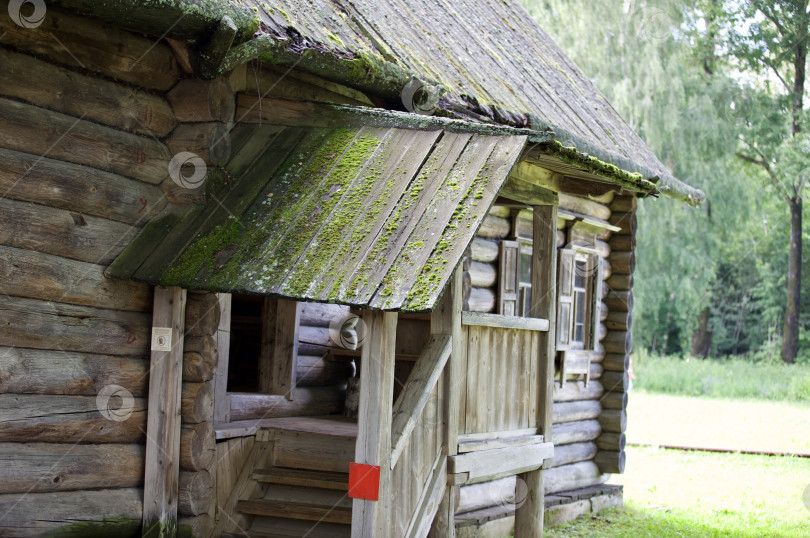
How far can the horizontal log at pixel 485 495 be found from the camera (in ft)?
27.9

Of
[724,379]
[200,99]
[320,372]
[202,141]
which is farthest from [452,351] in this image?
[724,379]

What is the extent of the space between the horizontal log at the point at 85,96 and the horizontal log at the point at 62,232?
633mm

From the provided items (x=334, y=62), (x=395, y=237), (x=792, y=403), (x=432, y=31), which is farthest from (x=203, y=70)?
(x=792, y=403)

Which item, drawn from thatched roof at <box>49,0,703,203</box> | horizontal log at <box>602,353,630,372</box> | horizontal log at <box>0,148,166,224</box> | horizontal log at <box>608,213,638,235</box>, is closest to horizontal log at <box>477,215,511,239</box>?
thatched roof at <box>49,0,703,203</box>

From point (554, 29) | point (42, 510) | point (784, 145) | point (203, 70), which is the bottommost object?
point (42, 510)

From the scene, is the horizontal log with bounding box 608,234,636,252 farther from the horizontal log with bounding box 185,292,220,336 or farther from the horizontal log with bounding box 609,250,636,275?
the horizontal log with bounding box 185,292,220,336

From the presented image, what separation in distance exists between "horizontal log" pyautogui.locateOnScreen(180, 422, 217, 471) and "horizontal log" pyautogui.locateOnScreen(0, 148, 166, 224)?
147cm

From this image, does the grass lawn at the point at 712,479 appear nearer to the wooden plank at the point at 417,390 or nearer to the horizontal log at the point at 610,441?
the horizontal log at the point at 610,441

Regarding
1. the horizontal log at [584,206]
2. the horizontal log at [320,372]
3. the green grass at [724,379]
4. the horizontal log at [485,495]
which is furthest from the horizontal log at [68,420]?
the green grass at [724,379]

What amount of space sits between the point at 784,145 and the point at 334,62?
2462 cm

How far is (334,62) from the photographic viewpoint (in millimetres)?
6176

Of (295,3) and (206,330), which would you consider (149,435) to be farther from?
(295,3)

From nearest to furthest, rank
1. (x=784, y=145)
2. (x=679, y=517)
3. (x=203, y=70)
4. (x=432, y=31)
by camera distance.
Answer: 1. (x=203, y=70)
2. (x=432, y=31)
3. (x=679, y=517)
4. (x=784, y=145)

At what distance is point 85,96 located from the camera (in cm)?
555
